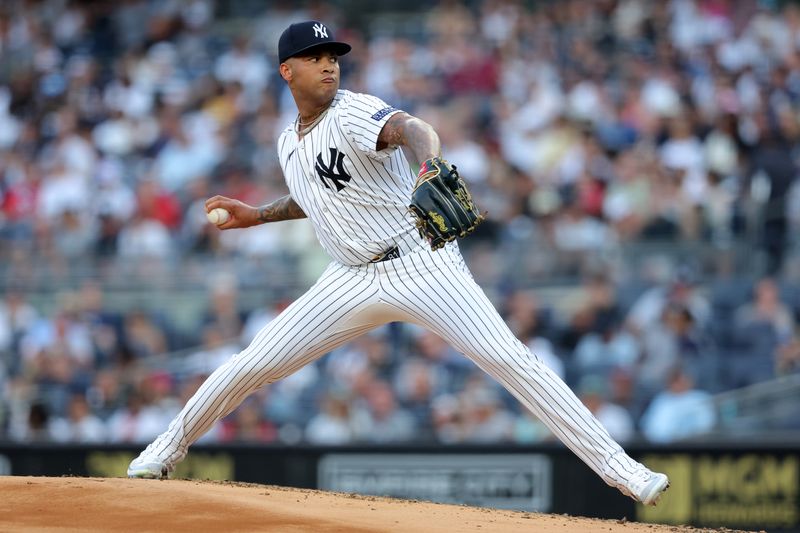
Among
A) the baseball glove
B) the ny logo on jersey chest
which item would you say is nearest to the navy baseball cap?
the ny logo on jersey chest

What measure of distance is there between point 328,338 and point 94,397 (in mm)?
5476

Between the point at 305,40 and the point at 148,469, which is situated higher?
the point at 305,40

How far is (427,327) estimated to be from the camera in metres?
5.14

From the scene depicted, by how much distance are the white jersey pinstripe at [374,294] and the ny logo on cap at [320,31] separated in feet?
0.83

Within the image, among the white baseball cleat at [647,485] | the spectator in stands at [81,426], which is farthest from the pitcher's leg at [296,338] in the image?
the spectator in stands at [81,426]

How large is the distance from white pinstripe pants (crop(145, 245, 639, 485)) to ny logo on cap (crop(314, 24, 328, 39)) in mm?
960

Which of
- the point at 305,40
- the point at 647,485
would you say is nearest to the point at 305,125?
the point at 305,40

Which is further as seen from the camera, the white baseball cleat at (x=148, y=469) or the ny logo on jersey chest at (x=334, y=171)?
the white baseball cleat at (x=148, y=469)

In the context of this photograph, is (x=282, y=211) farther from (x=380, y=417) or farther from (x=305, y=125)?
(x=380, y=417)

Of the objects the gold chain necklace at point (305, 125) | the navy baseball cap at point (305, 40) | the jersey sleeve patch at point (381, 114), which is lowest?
the jersey sleeve patch at point (381, 114)

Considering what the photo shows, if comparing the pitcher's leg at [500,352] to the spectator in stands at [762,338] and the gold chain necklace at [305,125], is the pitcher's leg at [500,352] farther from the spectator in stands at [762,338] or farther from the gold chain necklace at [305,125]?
the spectator in stands at [762,338]

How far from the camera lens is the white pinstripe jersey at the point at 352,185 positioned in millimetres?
4961

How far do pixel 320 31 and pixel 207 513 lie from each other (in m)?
1.98

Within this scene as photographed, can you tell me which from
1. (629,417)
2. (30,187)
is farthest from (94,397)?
(629,417)
